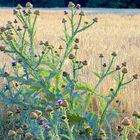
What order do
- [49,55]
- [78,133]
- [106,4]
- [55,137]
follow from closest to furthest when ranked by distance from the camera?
[55,137], [78,133], [49,55], [106,4]

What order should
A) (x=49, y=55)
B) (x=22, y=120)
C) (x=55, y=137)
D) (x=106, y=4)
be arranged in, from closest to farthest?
1. (x=55, y=137)
2. (x=22, y=120)
3. (x=49, y=55)
4. (x=106, y=4)

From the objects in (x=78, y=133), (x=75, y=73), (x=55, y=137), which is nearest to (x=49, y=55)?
(x=75, y=73)

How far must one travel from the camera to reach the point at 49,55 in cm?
355

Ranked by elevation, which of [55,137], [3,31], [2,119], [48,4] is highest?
[3,31]

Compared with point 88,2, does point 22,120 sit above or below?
above

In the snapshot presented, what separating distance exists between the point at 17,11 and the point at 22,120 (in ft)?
1.99

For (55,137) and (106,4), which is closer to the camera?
(55,137)

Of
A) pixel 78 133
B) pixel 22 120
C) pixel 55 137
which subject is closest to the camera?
pixel 55 137

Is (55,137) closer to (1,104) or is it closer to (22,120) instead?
(22,120)

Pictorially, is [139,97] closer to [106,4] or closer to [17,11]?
[17,11]

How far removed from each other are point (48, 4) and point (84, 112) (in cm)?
3786

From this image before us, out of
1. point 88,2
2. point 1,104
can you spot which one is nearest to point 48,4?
point 88,2

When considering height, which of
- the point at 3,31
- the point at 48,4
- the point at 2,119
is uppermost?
the point at 3,31

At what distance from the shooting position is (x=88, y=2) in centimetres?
3912
